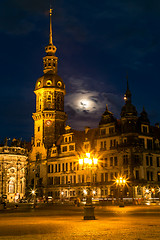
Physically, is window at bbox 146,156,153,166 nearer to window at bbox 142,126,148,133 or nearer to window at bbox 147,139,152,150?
window at bbox 147,139,152,150

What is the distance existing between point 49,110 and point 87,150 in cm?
1975

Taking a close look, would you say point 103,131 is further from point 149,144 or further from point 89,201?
point 89,201

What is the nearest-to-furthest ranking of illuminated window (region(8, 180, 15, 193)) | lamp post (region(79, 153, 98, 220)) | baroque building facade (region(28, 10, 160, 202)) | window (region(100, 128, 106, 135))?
lamp post (region(79, 153, 98, 220)), baroque building facade (region(28, 10, 160, 202)), window (region(100, 128, 106, 135)), illuminated window (region(8, 180, 15, 193))

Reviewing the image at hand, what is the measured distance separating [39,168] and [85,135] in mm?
17126

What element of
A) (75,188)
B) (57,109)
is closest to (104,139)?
(75,188)

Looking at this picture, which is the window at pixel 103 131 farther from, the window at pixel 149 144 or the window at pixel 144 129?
the window at pixel 149 144

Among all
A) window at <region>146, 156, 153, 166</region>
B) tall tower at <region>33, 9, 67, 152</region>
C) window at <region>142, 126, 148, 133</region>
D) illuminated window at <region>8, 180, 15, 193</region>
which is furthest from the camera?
tall tower at <region>33, 9, 67, 152</region>

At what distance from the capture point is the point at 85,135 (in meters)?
88.3

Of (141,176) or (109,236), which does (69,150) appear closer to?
(141,176)

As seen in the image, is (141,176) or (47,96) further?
(47,96)

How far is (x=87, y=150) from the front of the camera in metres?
81.8

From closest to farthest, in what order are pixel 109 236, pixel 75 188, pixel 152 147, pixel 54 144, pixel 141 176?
pixel 109 236
pixel 141 176
pixel 152 147
pixel 75 188
pixel 54 144

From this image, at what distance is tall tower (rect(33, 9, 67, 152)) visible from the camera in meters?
96.1

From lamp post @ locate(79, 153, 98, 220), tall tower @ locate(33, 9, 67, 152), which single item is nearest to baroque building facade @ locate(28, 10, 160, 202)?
tall tower @ locate(33, 9, 67, 152)
